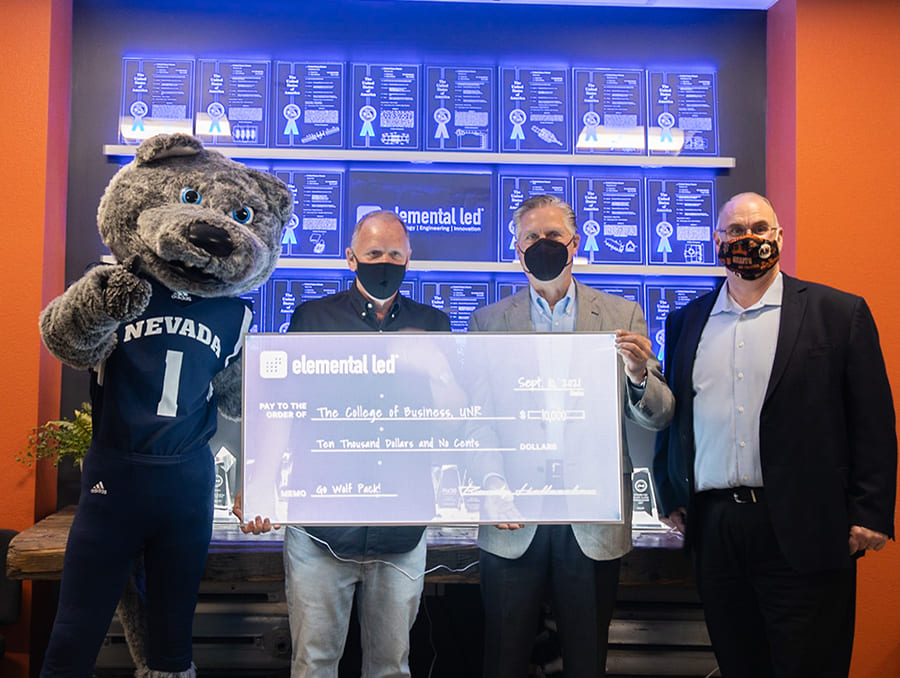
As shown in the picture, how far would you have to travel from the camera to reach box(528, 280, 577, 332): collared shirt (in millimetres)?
2148

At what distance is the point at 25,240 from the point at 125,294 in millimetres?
1428

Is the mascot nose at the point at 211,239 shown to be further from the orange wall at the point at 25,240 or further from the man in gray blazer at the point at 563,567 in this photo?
the orange wall at the point at 25,240

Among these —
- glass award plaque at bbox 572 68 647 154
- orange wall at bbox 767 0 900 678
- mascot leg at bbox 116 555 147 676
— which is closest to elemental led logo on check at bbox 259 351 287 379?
mascot leg at bbox 116 555 147 676

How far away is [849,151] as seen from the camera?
115 inches

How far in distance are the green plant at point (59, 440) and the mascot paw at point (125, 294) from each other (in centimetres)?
109

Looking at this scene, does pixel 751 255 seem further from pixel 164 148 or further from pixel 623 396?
pixel 164 148

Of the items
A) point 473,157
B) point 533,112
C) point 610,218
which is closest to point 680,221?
point 610,218

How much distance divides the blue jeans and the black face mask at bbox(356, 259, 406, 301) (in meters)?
0.75

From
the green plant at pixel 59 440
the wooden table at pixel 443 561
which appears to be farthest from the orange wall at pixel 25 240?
the wooden table at pixel 443 561

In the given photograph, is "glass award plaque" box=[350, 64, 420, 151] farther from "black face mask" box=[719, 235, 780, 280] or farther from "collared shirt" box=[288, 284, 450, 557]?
"black face mask" box=[719, 235, 780, 280]

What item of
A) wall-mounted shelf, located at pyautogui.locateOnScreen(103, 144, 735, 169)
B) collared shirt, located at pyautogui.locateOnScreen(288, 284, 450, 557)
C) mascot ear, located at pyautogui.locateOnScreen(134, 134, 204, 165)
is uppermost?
wall-mounted shelf, located at pyautogui.locateOnScreen(103, 144, 735, 169)

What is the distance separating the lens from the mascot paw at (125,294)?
1736 millimetres

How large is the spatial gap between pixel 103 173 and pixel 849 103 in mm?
3199

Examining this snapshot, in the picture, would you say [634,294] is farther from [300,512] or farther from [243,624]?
[243,624]
